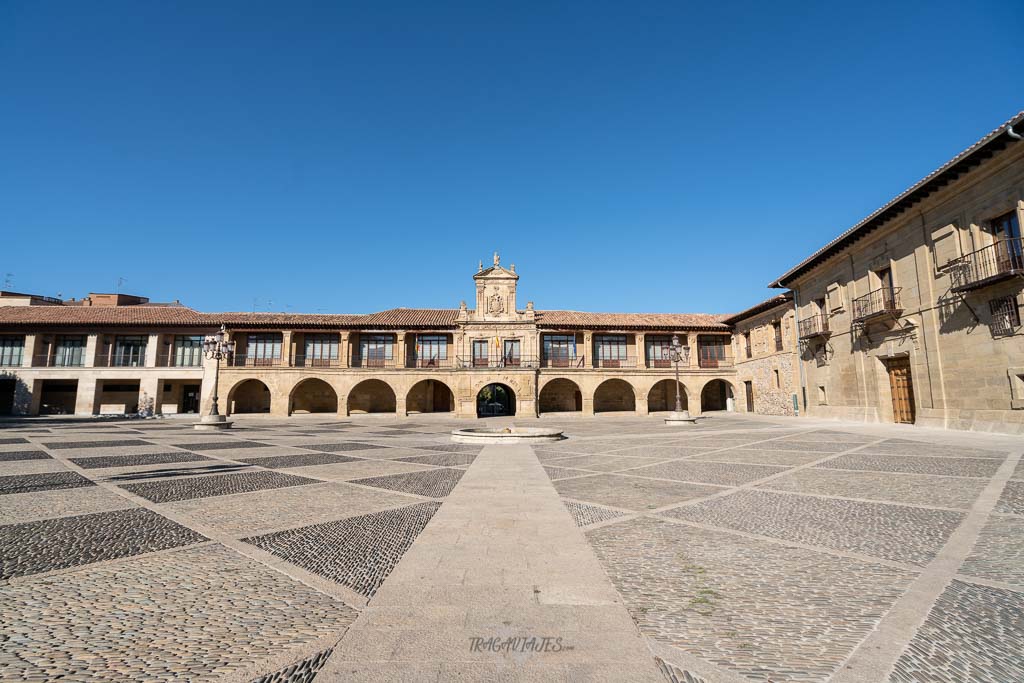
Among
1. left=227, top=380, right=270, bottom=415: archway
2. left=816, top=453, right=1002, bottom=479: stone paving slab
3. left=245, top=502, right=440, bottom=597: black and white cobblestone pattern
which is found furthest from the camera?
left=227, top=380, right=270, bottom=415: archway

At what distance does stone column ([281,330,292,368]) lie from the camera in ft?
107

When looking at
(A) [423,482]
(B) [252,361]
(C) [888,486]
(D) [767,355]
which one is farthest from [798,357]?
(B) [252,361]

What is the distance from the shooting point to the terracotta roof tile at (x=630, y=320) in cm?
3384

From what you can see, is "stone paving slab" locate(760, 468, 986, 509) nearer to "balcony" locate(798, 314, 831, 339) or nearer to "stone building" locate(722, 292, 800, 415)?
"balcony" locate(798, 314, 831, 339)

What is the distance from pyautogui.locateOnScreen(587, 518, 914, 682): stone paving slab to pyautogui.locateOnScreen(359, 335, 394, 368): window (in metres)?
31.3

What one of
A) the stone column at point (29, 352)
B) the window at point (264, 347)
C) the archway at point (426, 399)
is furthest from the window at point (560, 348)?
the stone column at point (29, 352)

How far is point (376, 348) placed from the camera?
34375 millimetres

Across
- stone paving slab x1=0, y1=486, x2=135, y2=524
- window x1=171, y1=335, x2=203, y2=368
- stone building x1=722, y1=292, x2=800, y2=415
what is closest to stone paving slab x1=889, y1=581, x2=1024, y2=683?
stone paving slab x1=0, y1=486, x2=135, y2=524

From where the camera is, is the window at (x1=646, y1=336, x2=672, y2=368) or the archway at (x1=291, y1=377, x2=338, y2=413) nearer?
the window at (x1=646, y1=336, x2=672, y2=368)

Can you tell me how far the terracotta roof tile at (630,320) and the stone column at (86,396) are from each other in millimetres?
33255

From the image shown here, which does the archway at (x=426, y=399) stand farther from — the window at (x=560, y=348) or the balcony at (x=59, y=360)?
the balcony at (x=59, y=360)

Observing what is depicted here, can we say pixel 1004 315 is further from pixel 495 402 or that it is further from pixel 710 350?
pixel 495 402

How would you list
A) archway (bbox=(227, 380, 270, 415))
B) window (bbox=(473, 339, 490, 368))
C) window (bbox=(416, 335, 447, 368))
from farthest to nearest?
archway (bbox=(227, 380, 270, 415)) → window (bbox=(416, 335, 447, 368)) → window (bbox=(473, 339, 490, 368))

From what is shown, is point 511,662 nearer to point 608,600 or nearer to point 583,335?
point 608,600
